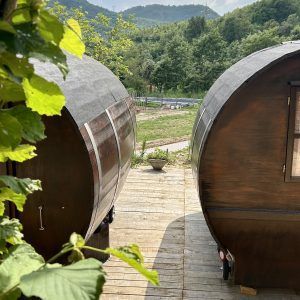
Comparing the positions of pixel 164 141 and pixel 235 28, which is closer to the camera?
pixel 164 141

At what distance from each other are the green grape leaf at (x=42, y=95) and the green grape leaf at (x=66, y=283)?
0.39 m

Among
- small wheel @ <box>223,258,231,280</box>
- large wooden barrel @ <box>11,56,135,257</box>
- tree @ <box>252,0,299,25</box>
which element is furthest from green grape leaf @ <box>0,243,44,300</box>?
tree @ <box>252,0,299,25</box>

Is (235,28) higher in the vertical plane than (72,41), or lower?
higher

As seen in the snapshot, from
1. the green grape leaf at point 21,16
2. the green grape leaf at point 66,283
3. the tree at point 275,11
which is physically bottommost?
the green grape leaf at point 66,283

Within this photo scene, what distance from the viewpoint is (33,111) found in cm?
110

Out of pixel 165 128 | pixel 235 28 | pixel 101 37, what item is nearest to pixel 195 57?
pixel 235 28

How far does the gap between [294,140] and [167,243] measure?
2.67m

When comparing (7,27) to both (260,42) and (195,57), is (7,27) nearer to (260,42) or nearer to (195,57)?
(260,42)

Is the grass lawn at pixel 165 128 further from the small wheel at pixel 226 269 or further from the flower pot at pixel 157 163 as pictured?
the small wheel at pixel 226 269

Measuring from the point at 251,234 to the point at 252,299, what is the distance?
29.4 inches

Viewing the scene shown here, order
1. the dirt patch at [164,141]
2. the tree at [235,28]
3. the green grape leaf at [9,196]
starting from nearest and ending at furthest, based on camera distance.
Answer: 1. the green grape leaf at [9,196]
2. the dirt patch at [164,141]
3. the tree at [235,28]

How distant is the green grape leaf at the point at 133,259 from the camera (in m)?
1.02

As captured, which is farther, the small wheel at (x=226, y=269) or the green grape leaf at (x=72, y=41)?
the small wheel at (x=226, y=269)

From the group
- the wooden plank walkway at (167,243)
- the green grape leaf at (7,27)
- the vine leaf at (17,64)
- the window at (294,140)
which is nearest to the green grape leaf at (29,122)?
the vine leaf at (17,64)
